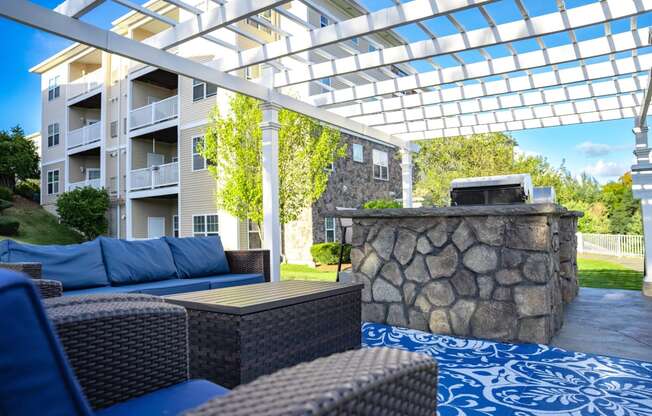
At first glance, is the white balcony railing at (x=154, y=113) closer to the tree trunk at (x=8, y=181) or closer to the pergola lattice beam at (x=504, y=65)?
the pergola lattice beam at (x=504, y=65)

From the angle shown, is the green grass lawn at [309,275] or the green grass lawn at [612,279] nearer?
the green grass lawn at [612,279]

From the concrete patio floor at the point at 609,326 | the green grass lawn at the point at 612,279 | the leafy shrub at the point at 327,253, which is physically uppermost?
the leafy shrub at the point at 327,253

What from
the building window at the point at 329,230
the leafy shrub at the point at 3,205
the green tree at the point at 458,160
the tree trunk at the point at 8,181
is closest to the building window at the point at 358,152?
the building window at the point at 329,230

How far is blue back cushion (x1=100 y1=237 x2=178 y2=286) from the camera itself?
4066mm

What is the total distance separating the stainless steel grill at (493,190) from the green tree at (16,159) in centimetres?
2099

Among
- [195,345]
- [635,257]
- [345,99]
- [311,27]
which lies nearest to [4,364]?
[195,345]

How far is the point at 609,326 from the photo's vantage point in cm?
405

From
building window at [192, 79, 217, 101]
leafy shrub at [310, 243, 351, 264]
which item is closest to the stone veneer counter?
leafy shrub at [310, 243, 351, 264]

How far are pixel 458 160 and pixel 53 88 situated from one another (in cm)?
1812

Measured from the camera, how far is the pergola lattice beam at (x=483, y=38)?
13.7 ft

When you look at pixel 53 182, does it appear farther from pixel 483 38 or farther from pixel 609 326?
pixel 609 326

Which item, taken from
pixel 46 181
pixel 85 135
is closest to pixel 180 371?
pixel 85 135

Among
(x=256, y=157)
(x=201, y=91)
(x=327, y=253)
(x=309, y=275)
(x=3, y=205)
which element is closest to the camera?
(x=309, y=275)

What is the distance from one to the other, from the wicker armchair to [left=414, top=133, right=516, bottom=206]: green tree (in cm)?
1720
